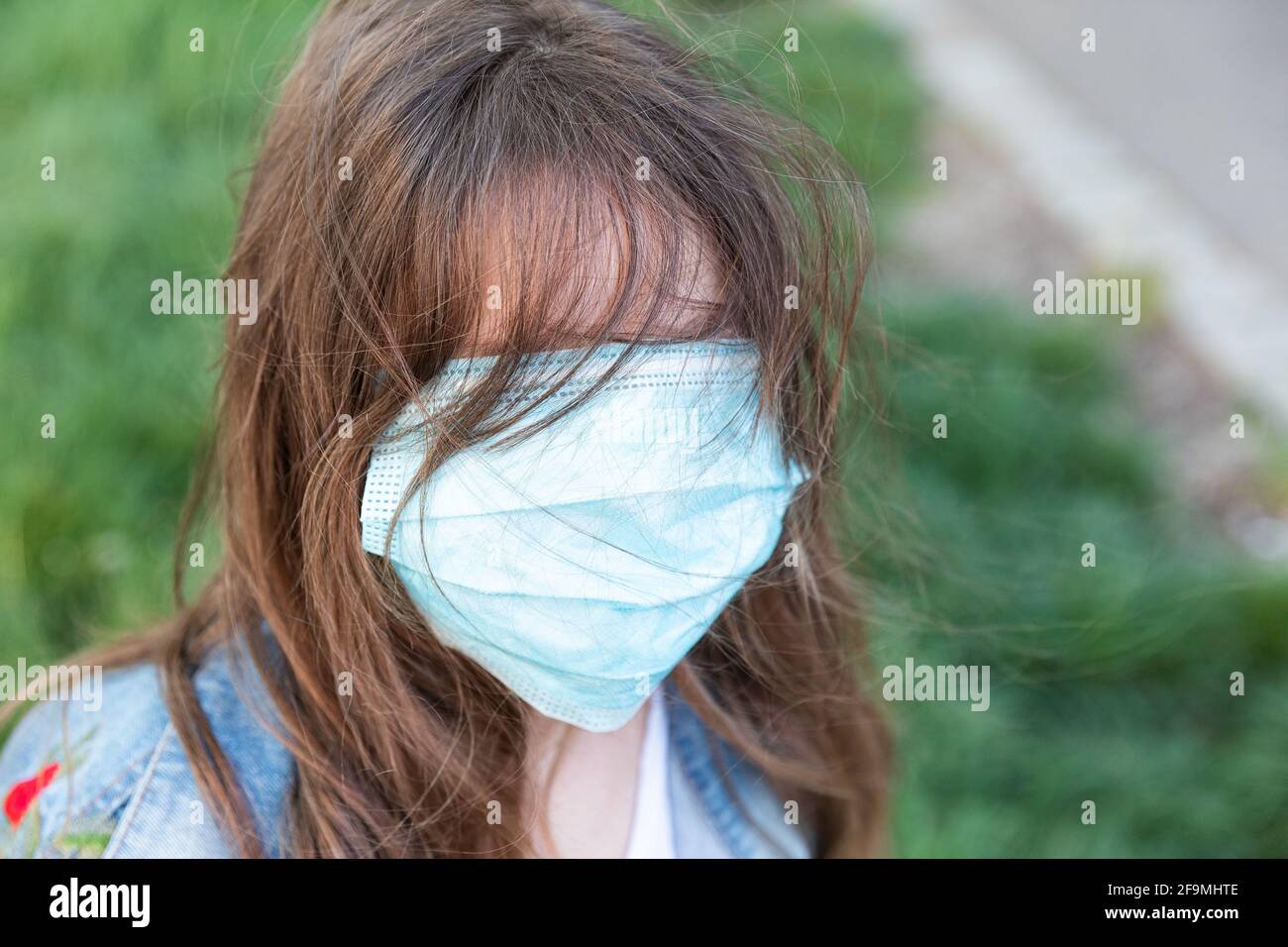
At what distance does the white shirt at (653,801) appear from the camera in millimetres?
1544

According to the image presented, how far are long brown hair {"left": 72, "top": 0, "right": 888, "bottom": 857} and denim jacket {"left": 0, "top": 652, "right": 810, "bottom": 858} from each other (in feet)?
0.09

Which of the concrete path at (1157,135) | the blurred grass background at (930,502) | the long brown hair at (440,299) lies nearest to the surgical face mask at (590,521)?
the long brown hair at (440,299)

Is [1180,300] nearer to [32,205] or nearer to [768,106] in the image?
[768,106]

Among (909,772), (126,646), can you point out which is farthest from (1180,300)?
(126,646)

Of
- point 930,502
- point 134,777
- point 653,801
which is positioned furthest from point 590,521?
point 930,502

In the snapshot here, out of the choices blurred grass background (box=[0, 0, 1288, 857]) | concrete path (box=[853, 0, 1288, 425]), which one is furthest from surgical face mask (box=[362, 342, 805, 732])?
concrete path (box=[853, 0, 1288, 425])

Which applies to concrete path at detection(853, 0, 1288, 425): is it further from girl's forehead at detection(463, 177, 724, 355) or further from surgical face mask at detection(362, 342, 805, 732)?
girl's forehead at detection(463, 177, 724, 355)

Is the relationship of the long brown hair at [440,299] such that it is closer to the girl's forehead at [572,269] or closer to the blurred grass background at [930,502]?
the girl's forehead at [572,269]

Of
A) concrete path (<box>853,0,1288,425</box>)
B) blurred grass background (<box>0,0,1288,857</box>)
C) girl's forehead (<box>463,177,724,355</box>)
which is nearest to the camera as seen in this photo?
girl's forehead (<box>463,177,724,355</box>)

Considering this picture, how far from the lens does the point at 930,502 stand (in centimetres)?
283

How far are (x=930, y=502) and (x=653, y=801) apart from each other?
4.89 feet

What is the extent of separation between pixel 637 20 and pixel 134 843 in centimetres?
116

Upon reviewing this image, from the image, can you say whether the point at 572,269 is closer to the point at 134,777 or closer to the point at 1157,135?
the point at 134,777

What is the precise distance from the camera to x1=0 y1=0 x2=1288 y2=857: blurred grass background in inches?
95.1
